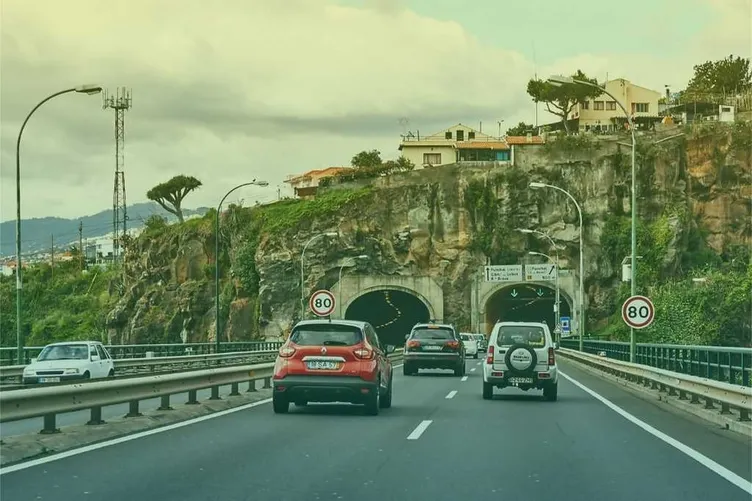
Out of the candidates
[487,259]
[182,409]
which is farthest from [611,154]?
[182,409]

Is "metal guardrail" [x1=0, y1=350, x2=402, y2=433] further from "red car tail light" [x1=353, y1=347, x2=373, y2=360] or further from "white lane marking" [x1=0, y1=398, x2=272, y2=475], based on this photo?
"red car tail light" [x1=353, y1=347, x2=373, y2=360]

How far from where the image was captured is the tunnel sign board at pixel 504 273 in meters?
87.3

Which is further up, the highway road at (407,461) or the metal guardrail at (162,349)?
the highway road at (407,461)

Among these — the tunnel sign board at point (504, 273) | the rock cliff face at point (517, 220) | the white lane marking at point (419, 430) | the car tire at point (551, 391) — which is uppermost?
the rock cliff face at point (517, 220)

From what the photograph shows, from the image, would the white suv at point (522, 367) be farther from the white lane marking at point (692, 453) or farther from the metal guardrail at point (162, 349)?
the metal guardrail at point (162, 349)

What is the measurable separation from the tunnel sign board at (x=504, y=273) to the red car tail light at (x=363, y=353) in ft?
227

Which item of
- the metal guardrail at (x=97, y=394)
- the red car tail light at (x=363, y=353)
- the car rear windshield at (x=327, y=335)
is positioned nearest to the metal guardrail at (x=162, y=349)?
the metal guardrail at (x=97, y=394)

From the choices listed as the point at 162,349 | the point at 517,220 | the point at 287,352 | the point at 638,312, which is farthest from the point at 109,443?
the point at 517,220

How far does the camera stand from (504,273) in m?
87.8

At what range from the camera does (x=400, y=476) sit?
10.4 metres

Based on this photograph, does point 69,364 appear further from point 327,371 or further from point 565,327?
point 565,327

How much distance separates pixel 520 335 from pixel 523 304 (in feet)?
250

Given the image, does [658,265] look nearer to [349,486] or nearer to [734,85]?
[734,85]

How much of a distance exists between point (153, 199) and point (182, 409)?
11024 centimetres
